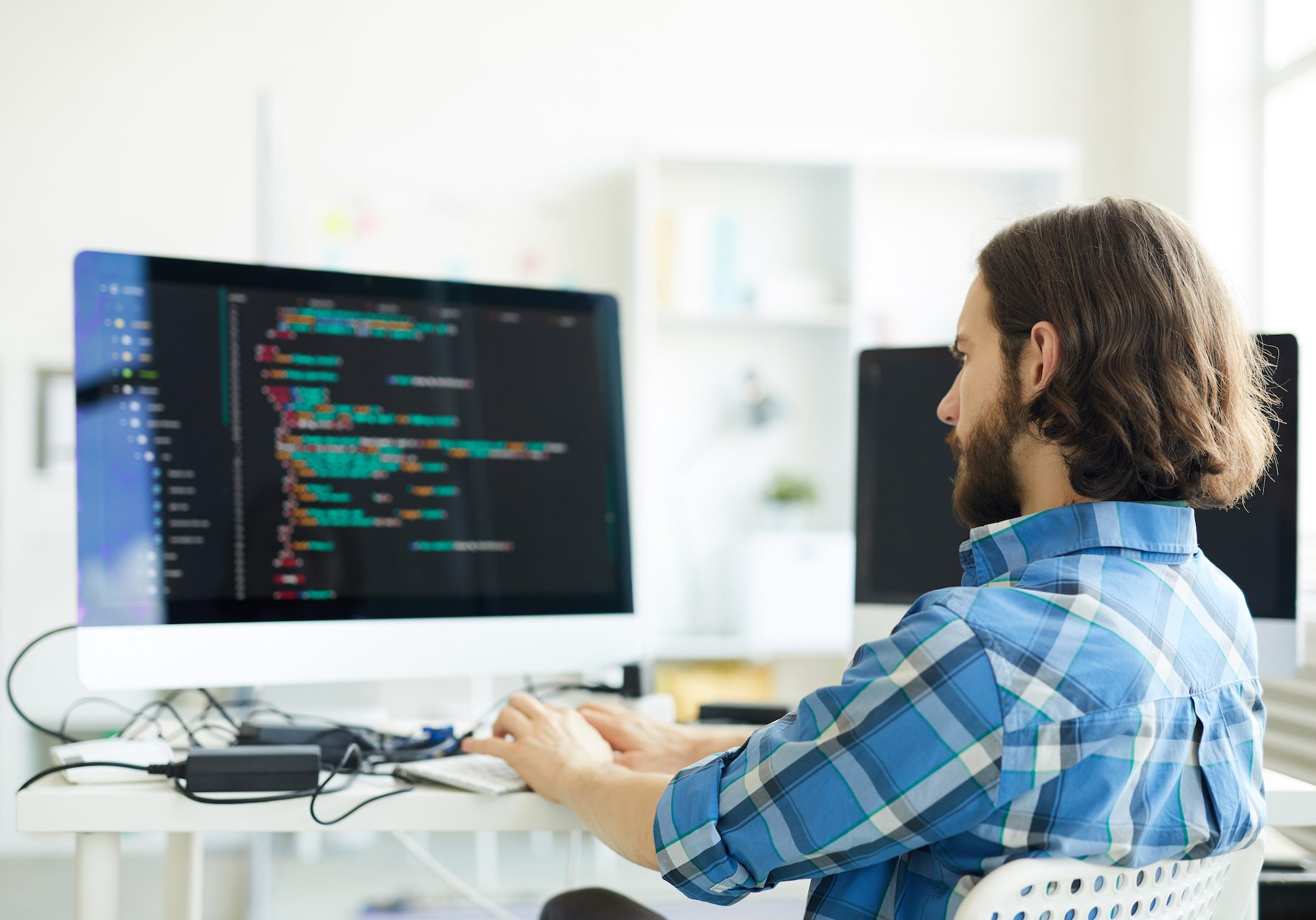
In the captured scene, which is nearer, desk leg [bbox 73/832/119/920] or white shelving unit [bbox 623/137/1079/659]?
desk leg [bbox 73/832/119/920]

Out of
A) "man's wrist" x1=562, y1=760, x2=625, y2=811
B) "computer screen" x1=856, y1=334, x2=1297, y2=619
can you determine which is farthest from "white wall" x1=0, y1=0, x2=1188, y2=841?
"man's wrist" x1=562, y1=760, x2=625, y2=811

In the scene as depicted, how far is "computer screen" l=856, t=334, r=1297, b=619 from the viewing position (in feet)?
4.34

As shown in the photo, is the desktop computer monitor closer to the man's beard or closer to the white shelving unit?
the man's beard

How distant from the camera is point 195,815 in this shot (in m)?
0.97

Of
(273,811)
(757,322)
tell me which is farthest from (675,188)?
(273,811)

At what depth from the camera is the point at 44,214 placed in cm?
313

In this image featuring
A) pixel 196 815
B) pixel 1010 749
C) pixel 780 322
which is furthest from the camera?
pixel 780 322

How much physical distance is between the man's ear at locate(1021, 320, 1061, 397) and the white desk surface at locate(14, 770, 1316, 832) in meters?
0.44

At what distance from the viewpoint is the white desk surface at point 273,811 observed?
0.96 m

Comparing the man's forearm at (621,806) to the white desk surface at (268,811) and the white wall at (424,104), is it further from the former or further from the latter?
the white wall at (424,104)

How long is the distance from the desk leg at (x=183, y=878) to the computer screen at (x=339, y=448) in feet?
0.94

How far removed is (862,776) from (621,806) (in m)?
0.25

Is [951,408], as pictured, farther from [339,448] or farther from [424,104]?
[424,104]

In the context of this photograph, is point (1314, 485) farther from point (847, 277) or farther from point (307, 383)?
point (307, 383)
